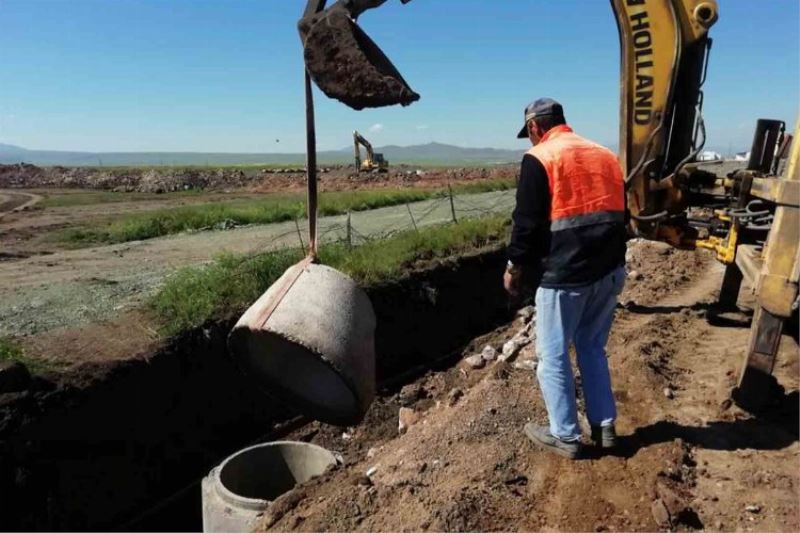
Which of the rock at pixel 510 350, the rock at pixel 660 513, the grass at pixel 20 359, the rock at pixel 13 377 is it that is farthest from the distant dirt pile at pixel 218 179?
the rock at pixel 660 513

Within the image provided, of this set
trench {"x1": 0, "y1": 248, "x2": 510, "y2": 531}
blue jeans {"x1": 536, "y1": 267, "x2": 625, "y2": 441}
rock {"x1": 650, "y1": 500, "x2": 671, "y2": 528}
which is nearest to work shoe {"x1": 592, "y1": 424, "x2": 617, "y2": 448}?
blue jeans {"x1": 536, "y1": 267, "x2": 625, "y2": 441}

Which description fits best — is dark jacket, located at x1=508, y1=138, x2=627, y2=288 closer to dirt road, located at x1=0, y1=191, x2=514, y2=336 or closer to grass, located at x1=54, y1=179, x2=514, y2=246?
dirt road, located at x1=0, y1=191, x2=514, y2=336

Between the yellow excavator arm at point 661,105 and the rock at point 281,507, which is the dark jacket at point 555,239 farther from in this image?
the yellow excavator arm at point 661,105

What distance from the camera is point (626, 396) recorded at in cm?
491

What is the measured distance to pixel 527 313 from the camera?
31.7 ft

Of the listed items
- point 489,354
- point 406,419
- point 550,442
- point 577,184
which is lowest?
point 406,419

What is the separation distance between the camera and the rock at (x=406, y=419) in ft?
20.2

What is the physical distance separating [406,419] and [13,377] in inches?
135

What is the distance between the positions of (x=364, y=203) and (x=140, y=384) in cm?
1797

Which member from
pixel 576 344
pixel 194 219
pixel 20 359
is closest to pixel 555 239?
pixel 576 344

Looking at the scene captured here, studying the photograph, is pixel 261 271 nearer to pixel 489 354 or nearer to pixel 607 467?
pixel 489 354

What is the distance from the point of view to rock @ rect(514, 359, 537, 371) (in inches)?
230

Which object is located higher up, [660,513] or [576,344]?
[576,344]

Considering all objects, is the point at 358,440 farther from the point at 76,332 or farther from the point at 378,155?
the point at 378,155
